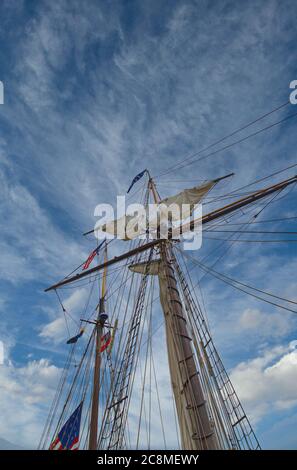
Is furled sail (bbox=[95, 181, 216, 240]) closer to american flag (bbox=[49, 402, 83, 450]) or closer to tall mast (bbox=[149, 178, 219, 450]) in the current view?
tall mast (bbox=[149, 178, 219, 450])

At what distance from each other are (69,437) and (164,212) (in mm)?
10585

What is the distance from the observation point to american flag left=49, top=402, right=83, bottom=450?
9.78 metres


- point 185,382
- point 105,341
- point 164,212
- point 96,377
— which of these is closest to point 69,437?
point 96,377

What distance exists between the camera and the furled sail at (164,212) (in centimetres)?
1414

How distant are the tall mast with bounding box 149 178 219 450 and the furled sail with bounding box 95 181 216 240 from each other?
476 cm

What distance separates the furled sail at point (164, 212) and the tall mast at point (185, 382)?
15.6 feet

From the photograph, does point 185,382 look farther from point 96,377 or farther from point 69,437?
point 96,377

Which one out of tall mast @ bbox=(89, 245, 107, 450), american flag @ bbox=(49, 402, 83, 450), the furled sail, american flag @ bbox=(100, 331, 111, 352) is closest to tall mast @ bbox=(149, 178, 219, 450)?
the furled sail

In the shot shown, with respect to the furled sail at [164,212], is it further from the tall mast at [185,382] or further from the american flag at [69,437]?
the american flag at [69,437]

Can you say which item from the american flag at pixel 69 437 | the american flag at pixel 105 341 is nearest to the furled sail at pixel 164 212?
the american flag at pixel 105 341

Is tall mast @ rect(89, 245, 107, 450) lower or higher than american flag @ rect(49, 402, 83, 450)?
higher

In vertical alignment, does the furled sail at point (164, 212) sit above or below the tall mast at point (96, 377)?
above
